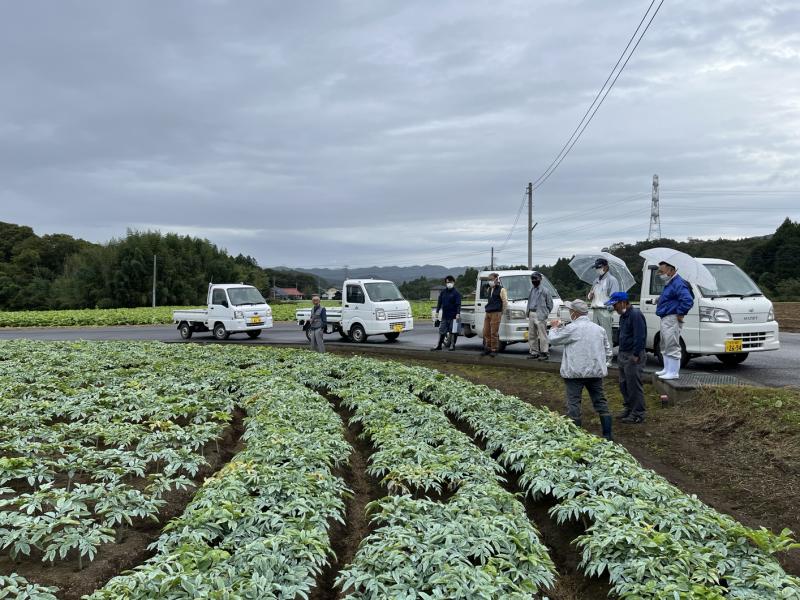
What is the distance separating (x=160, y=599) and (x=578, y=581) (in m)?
2.89

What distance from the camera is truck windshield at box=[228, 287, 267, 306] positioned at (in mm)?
22750

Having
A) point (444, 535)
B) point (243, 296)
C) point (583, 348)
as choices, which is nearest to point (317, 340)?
point (243, 296)

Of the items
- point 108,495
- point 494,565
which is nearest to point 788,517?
point 494,565

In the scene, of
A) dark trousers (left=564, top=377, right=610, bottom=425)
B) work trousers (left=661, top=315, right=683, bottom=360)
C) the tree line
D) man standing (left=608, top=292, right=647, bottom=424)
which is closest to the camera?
dark trousers (left=564, top=377, right=610, bottom=425)

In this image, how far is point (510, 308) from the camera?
1536 cm

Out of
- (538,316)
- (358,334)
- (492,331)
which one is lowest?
(358,334)

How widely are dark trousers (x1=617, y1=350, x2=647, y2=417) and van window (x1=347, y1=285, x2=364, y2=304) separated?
11.5 metres

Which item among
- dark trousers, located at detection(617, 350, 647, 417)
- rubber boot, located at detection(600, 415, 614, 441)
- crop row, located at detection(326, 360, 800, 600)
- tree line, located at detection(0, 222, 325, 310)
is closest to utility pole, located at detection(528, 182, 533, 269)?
dark trousers, located at detection(617, 350, 647, 417)

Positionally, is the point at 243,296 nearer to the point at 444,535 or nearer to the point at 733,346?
the point at 733,346

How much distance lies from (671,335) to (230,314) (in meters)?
16.7

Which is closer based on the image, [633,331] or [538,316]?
[633,331]

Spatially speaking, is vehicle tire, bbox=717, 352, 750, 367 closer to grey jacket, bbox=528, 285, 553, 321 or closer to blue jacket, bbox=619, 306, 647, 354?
grey jacket, bbox=528, 285, 553, 321

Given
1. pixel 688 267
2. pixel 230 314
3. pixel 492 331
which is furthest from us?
pixel 230 314

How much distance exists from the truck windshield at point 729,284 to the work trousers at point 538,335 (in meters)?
3.38
